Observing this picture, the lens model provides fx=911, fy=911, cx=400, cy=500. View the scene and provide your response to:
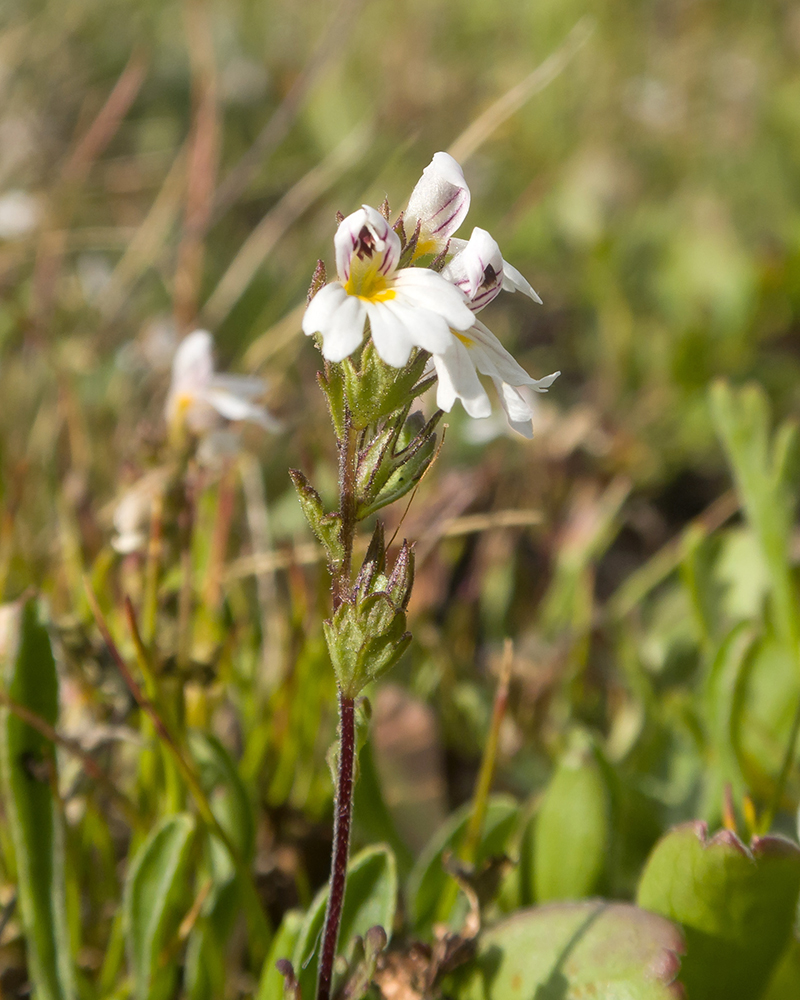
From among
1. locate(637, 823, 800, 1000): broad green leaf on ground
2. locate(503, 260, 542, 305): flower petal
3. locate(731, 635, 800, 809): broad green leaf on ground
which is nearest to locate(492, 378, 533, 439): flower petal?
locate(503, 260, 542, 305): flower petal

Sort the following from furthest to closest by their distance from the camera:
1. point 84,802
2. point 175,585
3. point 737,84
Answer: point 737,84 → point 175,585 → point 84,802

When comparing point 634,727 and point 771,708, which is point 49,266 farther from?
point 771,708

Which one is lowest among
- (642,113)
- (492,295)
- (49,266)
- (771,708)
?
(771,708)

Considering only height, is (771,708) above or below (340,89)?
below

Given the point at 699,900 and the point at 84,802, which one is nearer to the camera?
the point at 699,900

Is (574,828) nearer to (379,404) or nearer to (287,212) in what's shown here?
(379,404)

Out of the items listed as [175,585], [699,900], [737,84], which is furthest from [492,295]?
[737,84]
